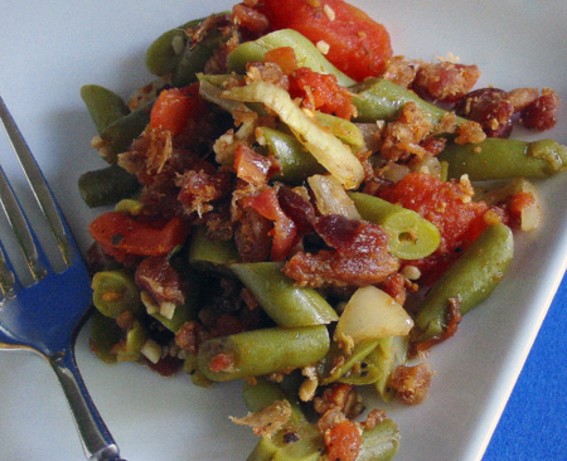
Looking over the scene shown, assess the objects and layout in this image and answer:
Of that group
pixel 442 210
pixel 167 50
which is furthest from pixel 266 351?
pixel 167 50

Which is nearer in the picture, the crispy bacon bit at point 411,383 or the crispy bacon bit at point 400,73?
the crispy bacon bit at point 411,383

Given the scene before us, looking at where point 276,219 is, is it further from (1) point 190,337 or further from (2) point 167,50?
(2) point 167,50

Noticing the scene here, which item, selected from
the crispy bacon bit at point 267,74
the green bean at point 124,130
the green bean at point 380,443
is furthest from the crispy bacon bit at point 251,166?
the green bean at point 380,443

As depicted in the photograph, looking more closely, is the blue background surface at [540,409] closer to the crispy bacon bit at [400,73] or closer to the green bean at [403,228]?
the green bean at [403,228]

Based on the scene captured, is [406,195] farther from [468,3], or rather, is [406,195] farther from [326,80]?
[468,3]

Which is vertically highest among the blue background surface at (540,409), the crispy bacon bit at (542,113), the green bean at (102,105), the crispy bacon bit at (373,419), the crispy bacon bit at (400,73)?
the crispy bacon bit at (400,73)

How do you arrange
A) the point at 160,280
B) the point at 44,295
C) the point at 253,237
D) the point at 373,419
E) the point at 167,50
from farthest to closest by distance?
the point at 167,50
the point at 44,295
the point at 160,280
the point at 253,237
the point at 373,419
